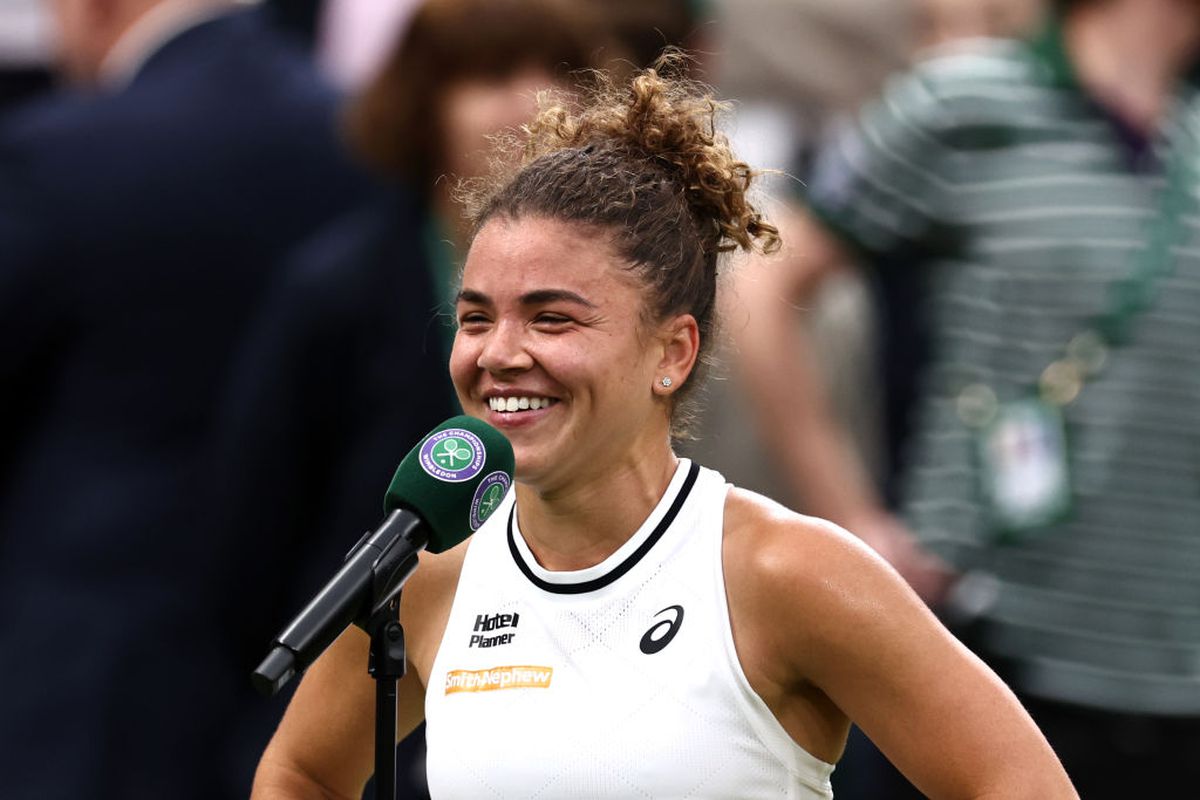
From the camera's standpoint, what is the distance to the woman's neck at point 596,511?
329cm

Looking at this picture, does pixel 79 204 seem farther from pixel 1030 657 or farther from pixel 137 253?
pixel 1030 657

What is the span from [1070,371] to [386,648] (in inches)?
83.1

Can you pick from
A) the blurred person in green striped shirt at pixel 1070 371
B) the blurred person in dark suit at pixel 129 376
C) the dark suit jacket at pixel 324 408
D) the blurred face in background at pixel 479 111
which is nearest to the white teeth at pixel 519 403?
the blurred person in green striped shirt at pixel 1070 371

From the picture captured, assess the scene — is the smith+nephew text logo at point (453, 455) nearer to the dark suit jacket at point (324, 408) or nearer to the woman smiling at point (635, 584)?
the woman smiling at point (635, 584)

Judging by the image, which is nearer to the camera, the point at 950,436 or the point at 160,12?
the point at 950,436

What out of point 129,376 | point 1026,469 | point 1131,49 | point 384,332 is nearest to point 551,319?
point 1026,469

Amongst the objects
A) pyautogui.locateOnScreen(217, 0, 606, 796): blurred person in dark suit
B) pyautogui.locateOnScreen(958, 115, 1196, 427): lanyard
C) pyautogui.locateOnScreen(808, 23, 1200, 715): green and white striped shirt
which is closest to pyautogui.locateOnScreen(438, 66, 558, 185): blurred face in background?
pyautogui.locateOnScreen(217, 0, 606, 796): blurred person in dark suit

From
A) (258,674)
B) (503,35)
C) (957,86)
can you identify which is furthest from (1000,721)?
(503,35)

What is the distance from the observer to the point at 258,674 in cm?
272

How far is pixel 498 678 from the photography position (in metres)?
3.24

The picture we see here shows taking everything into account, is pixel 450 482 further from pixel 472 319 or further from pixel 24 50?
pixel 24 50

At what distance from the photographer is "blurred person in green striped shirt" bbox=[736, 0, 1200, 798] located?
15.4ft

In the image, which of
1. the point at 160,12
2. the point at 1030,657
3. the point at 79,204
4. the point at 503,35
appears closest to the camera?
the point at 1030,657

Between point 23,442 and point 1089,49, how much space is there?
249cm
